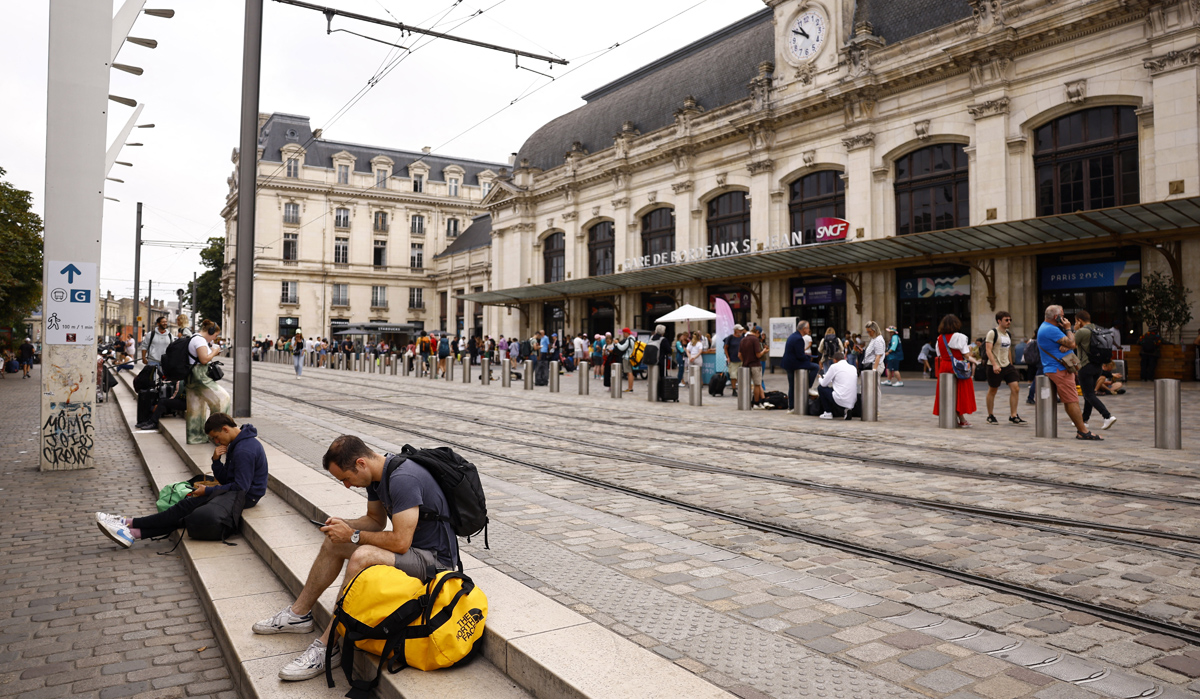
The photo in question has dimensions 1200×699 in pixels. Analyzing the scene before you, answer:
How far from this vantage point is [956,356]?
36.5ft

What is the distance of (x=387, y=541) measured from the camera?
346 cm

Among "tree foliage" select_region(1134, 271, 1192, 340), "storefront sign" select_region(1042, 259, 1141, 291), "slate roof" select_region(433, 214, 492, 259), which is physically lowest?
"tree foliage" select_region(1134, 271, 1192, 340)

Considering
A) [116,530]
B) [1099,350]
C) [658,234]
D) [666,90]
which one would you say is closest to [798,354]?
[1099,350]

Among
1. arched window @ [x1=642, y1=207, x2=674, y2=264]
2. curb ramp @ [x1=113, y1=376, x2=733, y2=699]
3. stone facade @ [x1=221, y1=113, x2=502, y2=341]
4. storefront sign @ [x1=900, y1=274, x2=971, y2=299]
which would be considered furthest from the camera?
stone facade @ [x1=221, y1=113, x2=502, y2=341]

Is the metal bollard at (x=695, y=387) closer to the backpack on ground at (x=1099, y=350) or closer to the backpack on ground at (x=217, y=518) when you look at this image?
the backpack on ground at (x=1099, y=350)

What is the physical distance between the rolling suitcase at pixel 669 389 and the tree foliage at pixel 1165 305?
40.4ft

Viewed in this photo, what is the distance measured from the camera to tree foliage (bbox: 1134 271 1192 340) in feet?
60.0

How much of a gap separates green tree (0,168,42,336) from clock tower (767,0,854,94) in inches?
1055

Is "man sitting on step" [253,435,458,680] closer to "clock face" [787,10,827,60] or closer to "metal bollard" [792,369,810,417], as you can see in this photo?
"metal bollard" [792,369,810,417]

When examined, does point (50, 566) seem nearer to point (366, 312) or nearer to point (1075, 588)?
point (1075, 588)

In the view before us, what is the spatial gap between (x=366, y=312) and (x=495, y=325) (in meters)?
22.0

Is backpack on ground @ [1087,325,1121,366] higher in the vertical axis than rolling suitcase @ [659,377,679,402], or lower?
higher

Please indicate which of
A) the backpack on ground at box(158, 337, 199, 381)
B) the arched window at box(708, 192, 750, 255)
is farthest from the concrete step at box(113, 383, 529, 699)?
the arched window at box(708, 192, 750, 255)

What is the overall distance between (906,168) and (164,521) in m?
25.5
